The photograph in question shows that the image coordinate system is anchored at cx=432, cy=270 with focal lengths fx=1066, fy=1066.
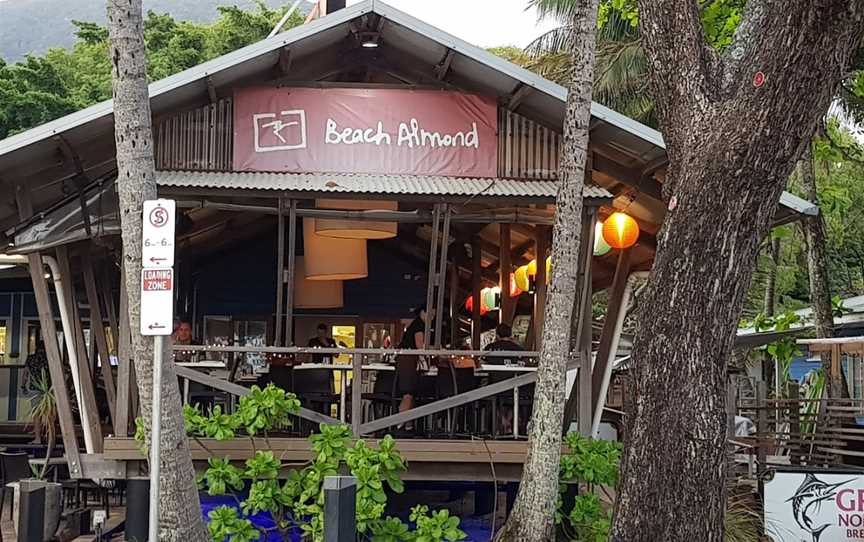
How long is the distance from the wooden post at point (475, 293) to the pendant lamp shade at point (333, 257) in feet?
5.66

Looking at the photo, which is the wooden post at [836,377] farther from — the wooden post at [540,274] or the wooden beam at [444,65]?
the wooden beam at [444,65]

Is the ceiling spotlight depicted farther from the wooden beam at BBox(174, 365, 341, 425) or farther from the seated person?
the wooden beam at BBox(174, 365, 341, 425)

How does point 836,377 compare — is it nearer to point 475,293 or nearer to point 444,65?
point 475,293

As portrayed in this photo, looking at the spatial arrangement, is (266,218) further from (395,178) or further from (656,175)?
(656,175)

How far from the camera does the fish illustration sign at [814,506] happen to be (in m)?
9.44

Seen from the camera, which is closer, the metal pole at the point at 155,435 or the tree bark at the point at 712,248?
the metal pole at the point at 155,435

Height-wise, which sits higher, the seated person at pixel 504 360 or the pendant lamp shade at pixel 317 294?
the pendant lamp shade at pixel 317 294

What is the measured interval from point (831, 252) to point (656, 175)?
61.7 ft

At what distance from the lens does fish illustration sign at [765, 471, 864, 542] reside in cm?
944

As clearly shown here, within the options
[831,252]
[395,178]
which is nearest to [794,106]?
[395,178]

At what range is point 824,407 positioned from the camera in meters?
14.3

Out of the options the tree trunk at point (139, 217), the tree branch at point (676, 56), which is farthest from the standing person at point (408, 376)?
the tree branch at point (676, 56)

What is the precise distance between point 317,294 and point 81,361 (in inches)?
230

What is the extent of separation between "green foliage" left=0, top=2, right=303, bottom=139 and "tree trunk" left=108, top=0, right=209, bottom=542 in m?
17.9
